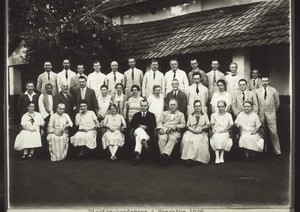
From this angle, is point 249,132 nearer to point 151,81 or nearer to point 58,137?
point 151,81

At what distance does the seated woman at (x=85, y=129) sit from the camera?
15.9 feet

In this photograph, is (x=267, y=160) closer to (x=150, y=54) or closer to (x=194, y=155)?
(x=194, y=155)

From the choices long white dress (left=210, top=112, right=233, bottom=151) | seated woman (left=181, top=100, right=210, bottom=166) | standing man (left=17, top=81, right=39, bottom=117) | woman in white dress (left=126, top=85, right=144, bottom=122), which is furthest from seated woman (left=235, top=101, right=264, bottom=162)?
standing man (left=17, top=81, right=39, bottom=117)

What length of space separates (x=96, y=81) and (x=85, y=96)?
0.22m

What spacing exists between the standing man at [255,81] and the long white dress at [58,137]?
2103 millimetres

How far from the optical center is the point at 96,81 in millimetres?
5000

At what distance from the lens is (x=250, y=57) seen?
4645 millimetres

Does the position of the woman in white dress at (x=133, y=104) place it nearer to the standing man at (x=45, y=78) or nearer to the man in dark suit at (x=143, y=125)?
the man in dark suit at (x=143, y=125)

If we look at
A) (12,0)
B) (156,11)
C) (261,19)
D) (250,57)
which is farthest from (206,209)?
(12,0)

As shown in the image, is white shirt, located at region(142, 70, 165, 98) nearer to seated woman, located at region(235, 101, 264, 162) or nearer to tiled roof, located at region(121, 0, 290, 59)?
tiled roof, located at region(121, 0, 290, 59)

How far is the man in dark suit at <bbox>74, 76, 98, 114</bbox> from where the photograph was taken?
16.2 ft

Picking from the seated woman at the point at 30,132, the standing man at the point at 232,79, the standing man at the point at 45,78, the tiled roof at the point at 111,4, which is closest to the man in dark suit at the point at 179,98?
the standing man at the point at 232,79

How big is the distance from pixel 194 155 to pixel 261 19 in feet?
5.49

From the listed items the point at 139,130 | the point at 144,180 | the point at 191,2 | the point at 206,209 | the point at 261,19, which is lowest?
the point at 206,209
